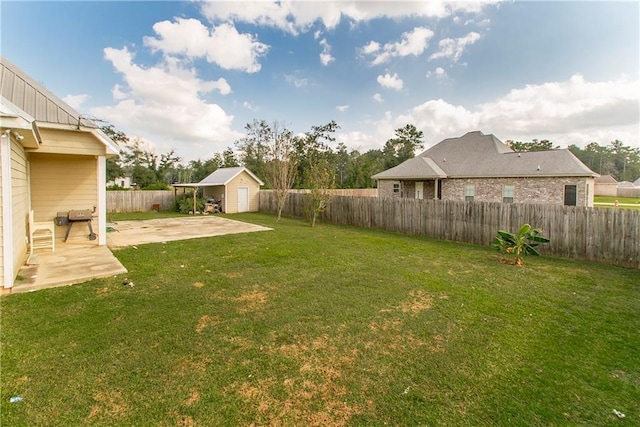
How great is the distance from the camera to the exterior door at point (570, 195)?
621 inches

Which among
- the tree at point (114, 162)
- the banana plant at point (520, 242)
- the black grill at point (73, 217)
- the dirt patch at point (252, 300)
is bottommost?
the dirt patch at point (252, 300)

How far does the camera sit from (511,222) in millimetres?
9031

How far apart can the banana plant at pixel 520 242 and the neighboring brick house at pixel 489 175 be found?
10818mm

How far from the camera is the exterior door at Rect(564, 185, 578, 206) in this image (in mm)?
15766

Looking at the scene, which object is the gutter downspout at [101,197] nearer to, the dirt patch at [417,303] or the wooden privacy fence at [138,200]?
the dirt patch at [417,303]

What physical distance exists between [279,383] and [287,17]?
14263 millimetres

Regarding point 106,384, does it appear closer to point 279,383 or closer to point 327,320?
point 279,383

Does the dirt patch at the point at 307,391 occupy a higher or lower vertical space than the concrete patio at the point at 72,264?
lower

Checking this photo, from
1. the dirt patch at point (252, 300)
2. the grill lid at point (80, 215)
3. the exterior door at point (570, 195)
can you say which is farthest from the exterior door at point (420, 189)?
the grill lid at point (80, 215)

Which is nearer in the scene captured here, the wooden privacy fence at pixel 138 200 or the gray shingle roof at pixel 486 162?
the gray shingle roof at pixel 486 162

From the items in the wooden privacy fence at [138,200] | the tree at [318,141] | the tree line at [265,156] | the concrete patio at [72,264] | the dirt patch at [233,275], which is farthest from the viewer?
the tree at [318,141]

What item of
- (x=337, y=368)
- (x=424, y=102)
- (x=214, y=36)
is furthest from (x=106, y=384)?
(x=424, y=102)

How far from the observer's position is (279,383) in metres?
2.71

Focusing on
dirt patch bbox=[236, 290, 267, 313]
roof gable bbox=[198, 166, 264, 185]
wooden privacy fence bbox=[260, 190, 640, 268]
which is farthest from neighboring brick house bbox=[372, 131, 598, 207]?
dirt patch bbox=[236, 290, 267, 313]
